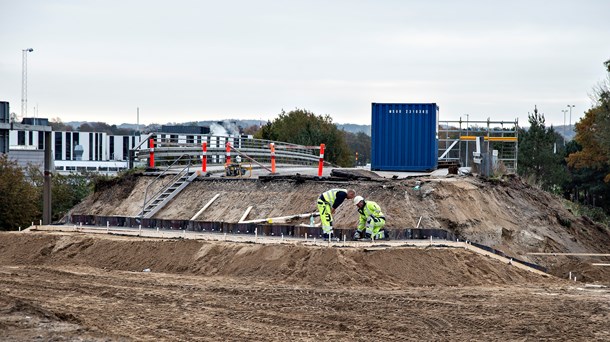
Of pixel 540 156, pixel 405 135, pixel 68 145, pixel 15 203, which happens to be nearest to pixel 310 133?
pixel 540 156

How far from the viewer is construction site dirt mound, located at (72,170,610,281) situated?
28.5 metres

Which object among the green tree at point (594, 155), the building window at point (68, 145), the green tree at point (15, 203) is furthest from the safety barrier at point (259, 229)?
the building window at point (68, 145)

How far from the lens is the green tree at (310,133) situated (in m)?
76.0

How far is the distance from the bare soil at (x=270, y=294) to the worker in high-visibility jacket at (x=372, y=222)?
1828 mm

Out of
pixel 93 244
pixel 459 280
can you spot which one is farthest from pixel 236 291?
pixel 93 244

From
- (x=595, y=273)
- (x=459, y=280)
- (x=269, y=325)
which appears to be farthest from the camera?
(x=595, y=273)

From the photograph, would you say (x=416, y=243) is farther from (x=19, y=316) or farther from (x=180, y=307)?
(x=19, y=316)

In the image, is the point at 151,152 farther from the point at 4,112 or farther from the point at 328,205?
the point at 328,205

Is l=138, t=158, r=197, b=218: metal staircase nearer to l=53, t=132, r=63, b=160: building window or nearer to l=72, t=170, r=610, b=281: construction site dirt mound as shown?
l=72, t=170, r=610, b=281: construction site dirt mound

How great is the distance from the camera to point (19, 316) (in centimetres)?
1648

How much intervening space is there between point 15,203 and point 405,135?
23.4 meters

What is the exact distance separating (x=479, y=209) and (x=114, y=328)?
15696mm

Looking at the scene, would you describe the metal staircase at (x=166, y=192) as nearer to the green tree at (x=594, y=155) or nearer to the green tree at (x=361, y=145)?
the green tree at (x=594, y=155)

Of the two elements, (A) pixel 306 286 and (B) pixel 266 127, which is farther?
(B) pixel 266 127
